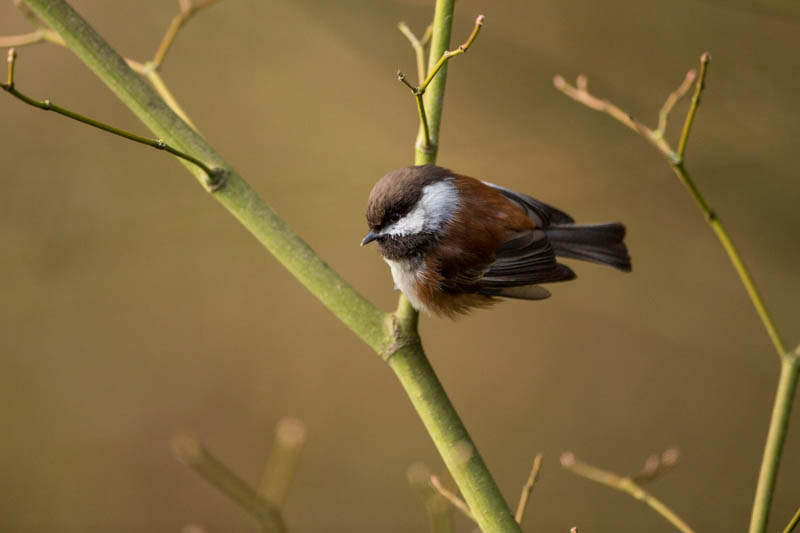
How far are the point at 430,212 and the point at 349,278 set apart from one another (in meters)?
1.84

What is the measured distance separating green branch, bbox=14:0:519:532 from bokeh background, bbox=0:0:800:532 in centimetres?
194

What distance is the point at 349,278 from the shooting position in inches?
144

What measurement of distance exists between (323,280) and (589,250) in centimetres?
106

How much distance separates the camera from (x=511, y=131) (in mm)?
3410

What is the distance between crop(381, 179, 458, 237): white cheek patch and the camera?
1830 mm

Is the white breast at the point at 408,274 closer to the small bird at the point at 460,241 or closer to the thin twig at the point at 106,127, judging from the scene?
the small bird at the point at 460,241

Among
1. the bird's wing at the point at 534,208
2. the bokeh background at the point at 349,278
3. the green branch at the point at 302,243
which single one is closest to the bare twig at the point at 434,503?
the green branch at the point at 302,243

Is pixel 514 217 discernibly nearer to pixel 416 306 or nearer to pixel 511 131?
pixel 416 306

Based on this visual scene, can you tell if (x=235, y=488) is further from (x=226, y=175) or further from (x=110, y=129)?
(x=110, y=129)

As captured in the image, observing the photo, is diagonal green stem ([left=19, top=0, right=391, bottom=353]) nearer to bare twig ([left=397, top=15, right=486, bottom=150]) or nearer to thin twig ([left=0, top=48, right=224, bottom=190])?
thin twig ([left=0, top=48, right=224, bottom=190])

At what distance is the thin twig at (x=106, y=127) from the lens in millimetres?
904

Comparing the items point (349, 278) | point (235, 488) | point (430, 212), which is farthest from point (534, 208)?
point (349, 278)

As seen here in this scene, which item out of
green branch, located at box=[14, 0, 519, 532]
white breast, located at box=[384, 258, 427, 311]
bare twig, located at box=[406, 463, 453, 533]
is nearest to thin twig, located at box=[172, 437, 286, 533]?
bare twig, located at box=[406, 463, 453, 533]

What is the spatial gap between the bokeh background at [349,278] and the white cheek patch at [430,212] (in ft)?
4.43
